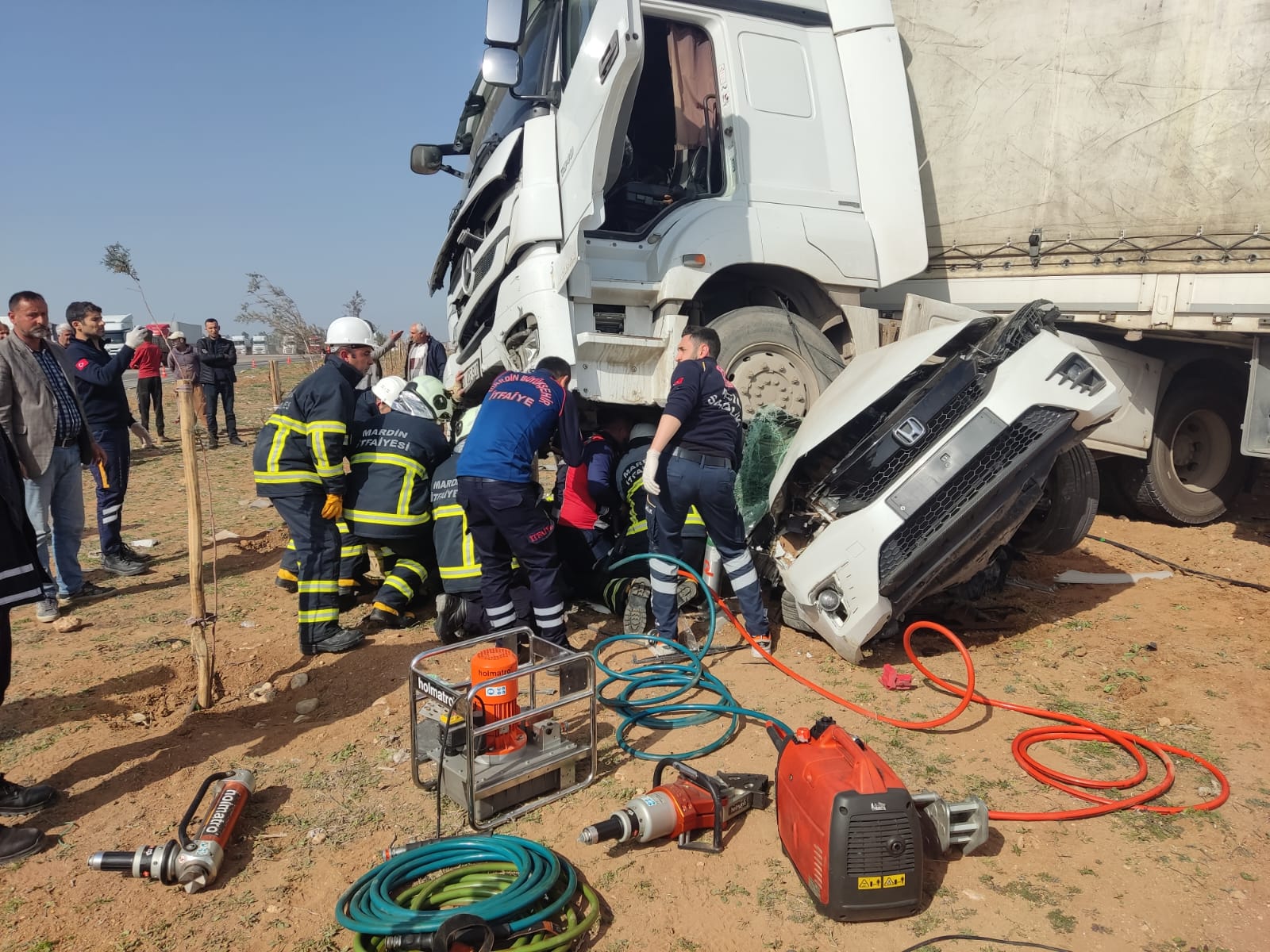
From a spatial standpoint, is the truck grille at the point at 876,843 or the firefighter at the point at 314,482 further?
the firefighter at the point at 314,482

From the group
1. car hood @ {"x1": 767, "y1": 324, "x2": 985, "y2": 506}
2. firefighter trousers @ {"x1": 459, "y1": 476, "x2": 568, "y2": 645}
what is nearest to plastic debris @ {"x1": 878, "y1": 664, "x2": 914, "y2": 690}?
car hood @ {"x1": 767, "y1": 324, "x2": 985, "y2": 506}

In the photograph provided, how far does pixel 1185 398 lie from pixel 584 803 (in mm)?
5252

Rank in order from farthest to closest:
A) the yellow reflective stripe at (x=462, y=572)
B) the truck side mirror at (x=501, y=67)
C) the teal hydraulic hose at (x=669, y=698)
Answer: the truck side mirror at (x=501, y=67) → the yellow reflective stripe at (x=462, y=572) → the teal hydraulic hose at (x=669, y=698)

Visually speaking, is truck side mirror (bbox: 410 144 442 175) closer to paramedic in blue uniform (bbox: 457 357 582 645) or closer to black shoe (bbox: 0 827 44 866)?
paramedic in blue uniform (bbox: 457 357 582 645)

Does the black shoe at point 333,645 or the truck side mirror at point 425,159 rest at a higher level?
the truck side mirror at point 425,159

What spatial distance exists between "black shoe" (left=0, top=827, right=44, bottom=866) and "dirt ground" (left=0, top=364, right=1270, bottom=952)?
1.4 inches

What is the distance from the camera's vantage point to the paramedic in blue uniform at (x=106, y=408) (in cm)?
523

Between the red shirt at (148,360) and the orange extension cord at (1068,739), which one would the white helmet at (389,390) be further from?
the red shirt at (148,360)

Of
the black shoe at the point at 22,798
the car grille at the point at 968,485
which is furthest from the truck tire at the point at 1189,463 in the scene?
the black shoe at the point at 22,798

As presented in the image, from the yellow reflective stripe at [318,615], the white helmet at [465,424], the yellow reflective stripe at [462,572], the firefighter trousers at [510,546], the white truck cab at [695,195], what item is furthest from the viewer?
the white helmet at [465,424]

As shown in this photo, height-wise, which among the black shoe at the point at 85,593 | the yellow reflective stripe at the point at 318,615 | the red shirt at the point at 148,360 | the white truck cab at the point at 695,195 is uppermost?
the white truck cab at the point at 695,195

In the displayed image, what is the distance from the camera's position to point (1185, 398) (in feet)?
18.7

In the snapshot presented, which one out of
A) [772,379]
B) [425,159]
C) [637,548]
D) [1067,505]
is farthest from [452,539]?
[425,159]

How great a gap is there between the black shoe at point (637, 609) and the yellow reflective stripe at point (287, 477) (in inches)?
66.8
